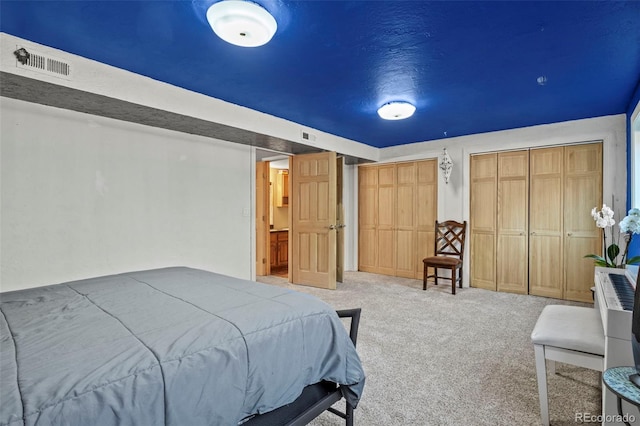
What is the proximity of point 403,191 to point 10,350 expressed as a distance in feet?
17.7

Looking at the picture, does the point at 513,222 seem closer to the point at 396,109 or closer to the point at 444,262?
the point at 444,262

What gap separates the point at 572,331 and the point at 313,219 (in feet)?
12.0

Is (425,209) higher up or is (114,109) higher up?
(114,109)

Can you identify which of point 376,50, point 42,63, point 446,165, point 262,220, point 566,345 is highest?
point 376,50

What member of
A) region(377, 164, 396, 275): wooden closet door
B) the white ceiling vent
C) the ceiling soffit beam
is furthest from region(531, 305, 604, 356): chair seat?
region(377, 164, 396, 275): wooden closet door

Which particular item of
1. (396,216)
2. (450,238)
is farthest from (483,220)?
(396,216)

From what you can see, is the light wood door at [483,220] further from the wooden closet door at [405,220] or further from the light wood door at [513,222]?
the wooden closet door at [405,220]

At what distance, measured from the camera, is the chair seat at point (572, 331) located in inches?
67.7

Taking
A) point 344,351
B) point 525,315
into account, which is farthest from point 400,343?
point 525,315

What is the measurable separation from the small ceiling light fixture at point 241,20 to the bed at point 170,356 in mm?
1547

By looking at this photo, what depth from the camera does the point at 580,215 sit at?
13.7 ft

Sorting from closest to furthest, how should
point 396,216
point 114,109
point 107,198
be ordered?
1. point 114,109
2. point 107,198
3. point 396,216

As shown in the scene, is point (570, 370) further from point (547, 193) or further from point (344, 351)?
point (547, 193)

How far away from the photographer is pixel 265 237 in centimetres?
611
